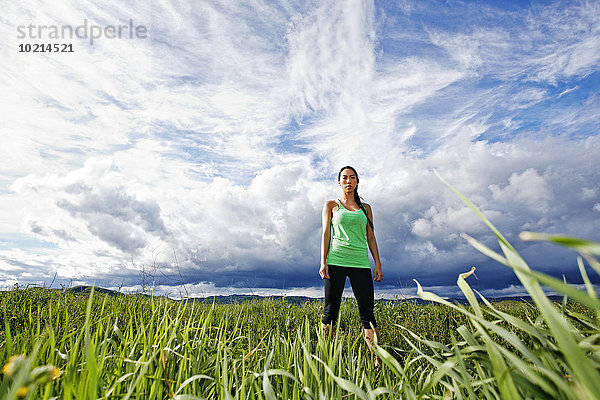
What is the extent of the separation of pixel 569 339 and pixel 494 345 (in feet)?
1.27

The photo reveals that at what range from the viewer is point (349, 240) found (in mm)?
5086

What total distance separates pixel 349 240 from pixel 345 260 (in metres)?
0.27

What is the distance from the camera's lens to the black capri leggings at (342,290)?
4977 mm

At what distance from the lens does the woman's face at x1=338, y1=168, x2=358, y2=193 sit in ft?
18.2

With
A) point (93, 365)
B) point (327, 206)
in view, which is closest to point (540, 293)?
point (93, 365)

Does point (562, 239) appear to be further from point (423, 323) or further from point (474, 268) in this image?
point (423, 323)

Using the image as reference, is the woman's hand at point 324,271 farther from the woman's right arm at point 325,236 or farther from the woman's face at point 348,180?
the woman's face at point 348,180

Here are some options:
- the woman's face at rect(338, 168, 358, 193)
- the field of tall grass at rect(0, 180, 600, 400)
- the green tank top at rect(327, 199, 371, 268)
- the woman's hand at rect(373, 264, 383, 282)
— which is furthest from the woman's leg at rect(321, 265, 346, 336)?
the field of tall grass at rect(0, 180, 600, 400)

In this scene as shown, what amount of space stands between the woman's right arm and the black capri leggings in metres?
0.08

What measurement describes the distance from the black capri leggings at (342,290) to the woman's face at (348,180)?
1.19m

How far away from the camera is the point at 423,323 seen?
644cm

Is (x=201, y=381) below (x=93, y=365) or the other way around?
below

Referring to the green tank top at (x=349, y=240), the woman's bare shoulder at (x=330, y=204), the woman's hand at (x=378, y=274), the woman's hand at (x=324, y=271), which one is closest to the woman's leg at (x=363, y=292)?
the green tank top at (x=349, y=240)

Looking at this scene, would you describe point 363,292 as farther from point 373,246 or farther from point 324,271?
point 373,246
